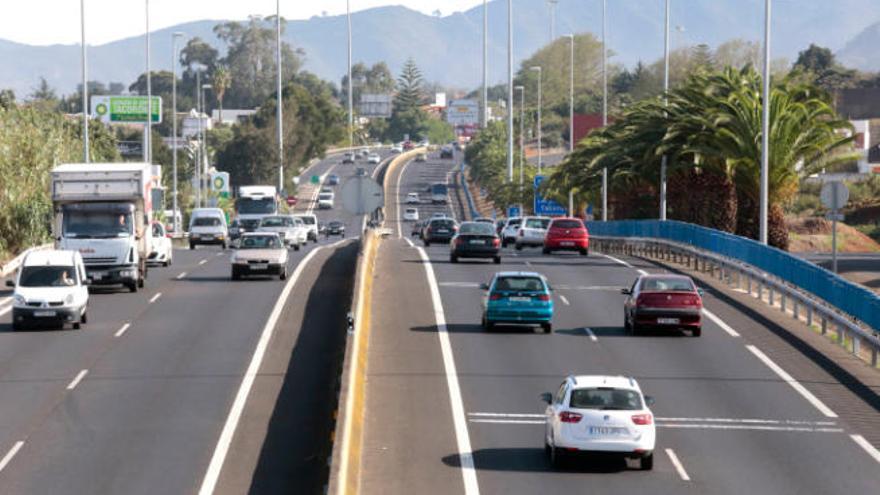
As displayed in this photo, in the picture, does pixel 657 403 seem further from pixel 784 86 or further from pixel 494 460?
pixel 784 86

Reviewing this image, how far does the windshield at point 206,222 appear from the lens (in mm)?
77938

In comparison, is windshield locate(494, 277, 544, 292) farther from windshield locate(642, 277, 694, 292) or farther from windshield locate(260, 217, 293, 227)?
windshield locate(260, 217, 293, 227)

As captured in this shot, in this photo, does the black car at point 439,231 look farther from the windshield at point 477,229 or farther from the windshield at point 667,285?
the windshield at point 667,285

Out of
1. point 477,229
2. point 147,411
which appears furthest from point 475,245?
point 147,411

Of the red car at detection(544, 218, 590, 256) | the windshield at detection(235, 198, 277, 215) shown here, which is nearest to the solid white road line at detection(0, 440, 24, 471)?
the red car at detection(544, 218, 590, 256)

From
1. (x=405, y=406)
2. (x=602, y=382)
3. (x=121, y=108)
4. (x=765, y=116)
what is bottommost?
(x=405, y=406)

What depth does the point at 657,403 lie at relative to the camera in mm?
29016

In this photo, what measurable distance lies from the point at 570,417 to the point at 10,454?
884 cm

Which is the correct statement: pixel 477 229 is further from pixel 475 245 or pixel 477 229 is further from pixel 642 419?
pixel 642 419

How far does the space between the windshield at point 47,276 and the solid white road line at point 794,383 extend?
55.5 ft

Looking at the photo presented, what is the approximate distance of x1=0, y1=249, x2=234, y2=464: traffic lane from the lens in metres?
28.3

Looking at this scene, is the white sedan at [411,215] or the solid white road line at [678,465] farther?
the white sedan at [411,215]

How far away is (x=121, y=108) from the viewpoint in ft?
503

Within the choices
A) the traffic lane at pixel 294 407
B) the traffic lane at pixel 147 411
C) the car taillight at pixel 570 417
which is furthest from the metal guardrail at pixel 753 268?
the traffic lane at pixel 147 411
